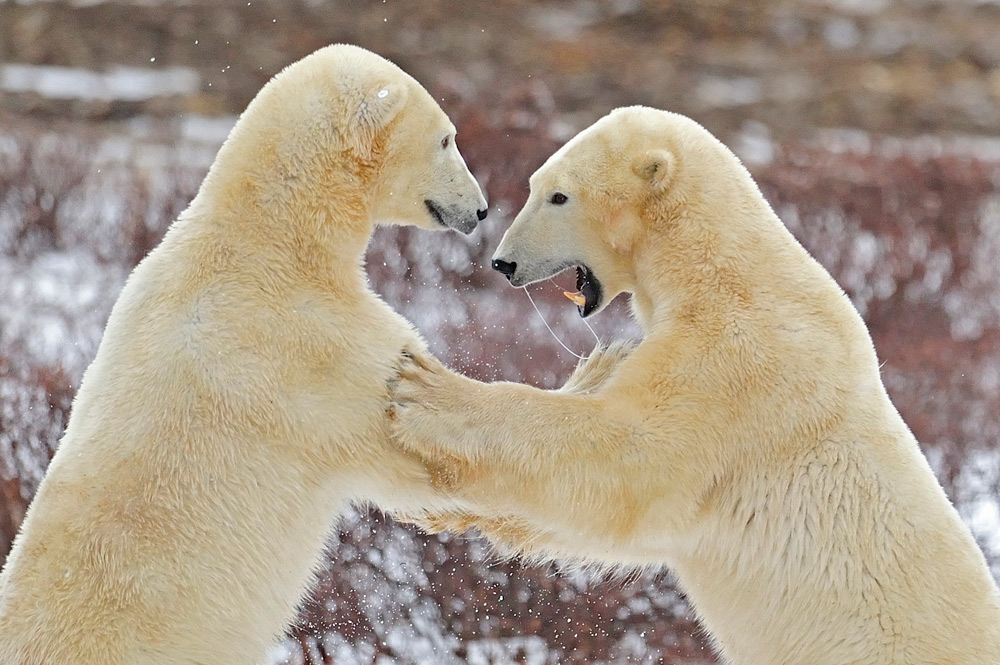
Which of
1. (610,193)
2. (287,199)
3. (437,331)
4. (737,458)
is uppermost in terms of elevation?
(287,199)

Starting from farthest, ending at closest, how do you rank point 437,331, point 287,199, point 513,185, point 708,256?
point 513,185
point 437,331
point 708,256
point 287,199

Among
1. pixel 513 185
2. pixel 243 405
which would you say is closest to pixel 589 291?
pixel 243 405

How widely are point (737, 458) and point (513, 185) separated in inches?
143

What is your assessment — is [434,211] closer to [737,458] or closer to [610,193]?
[610,193]

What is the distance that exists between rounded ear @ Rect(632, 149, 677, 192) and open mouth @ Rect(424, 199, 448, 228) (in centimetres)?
45

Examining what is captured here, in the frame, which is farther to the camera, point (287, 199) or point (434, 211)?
point (434, 211)

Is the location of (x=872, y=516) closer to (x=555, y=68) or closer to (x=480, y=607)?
(x=480, y=607)

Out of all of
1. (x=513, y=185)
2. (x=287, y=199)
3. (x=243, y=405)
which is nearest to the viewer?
(x=243, y=405)

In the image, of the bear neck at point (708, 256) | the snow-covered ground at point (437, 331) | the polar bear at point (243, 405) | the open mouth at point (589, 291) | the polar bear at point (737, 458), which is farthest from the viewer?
the snow-covered ground at point (437, 331)

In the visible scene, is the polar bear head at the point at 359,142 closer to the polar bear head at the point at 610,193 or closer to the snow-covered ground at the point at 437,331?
the polar bear head at the point at 610,193

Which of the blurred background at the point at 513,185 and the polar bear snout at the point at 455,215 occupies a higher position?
the polar bear snout at the point at 455,215

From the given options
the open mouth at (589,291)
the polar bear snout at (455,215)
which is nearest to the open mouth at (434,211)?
the polar bear snout at (455,215)

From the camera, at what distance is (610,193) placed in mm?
→ 2768

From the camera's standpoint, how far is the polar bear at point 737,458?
8.21 feet
